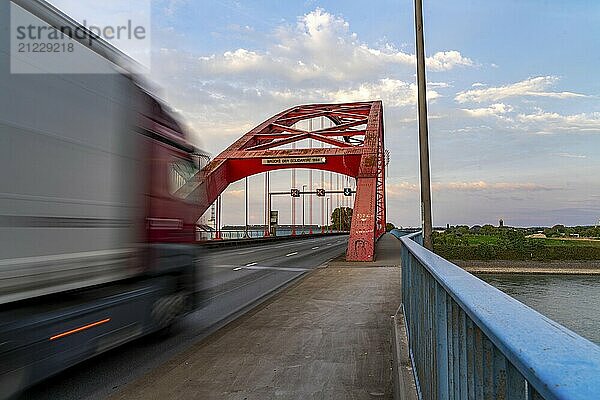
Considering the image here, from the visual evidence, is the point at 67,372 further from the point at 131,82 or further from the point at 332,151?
the point at 332,151

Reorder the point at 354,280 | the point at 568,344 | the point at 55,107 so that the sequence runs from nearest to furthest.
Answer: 1. the point at 568,344
2. the point at 55,107
3. the point at 354,280

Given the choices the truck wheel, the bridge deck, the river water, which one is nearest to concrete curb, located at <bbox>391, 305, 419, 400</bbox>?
the bridge deck

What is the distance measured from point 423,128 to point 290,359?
6350 mm

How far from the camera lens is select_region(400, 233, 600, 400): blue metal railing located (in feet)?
3.55

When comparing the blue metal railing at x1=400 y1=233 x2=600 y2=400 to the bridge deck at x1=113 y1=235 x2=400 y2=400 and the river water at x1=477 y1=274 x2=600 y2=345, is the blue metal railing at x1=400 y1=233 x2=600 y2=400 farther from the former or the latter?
the river water at x1=477 y1=274 x2=600 y2=345

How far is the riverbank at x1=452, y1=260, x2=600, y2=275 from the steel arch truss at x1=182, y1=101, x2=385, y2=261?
535 centimetres

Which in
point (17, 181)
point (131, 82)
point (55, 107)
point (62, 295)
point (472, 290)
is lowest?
point (62, 295)

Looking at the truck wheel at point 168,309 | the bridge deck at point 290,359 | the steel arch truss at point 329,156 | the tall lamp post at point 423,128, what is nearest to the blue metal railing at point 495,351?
the bridge deck at point 290,359

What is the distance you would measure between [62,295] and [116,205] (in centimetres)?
125

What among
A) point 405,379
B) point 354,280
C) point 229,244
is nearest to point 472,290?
point 405,379

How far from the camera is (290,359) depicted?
6.62 metres

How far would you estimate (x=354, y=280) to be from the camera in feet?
51.3

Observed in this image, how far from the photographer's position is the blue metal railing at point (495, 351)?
3.55ft

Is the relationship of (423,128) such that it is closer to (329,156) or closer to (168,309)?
(168,309)
